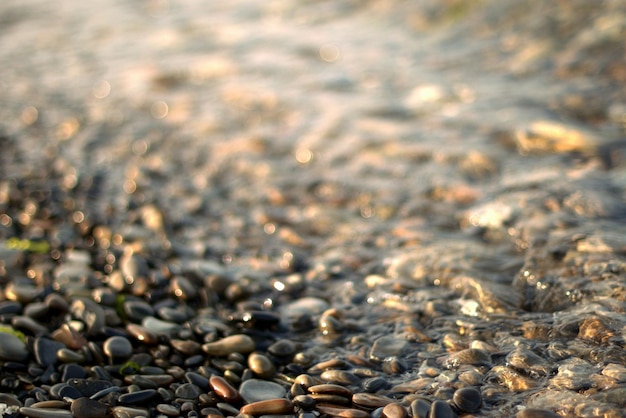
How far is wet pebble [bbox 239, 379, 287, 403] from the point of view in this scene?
244 cm

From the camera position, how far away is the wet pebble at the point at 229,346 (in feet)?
8.89

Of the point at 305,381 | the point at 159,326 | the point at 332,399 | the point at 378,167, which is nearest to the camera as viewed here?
the point at 332,399

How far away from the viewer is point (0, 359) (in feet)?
8.30

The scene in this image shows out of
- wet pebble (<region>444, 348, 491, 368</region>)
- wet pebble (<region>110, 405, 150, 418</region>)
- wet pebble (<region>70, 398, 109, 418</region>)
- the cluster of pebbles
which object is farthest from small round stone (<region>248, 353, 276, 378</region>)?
wet pebble (<region>444, 348, 491, 368</region>)

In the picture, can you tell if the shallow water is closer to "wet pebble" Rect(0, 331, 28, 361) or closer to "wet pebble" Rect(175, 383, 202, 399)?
"wet pebble" Rect(175, 383, 202, 399)

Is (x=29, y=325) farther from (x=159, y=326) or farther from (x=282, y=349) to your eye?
(x=282, y=349)

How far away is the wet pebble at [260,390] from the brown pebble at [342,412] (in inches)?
7.5

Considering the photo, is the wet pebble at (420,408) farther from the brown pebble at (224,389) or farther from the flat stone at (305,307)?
the flat stone at (305,307)

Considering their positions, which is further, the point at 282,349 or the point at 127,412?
the point at 282,349

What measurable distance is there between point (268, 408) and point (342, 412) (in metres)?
0.28

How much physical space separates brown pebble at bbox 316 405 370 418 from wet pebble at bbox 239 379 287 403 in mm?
189

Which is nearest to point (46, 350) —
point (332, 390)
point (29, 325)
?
point (29, 325)

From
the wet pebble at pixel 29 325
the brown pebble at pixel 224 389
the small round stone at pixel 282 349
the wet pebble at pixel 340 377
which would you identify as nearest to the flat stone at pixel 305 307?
the small round stone at pixel 282 349

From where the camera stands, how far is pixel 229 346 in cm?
273
